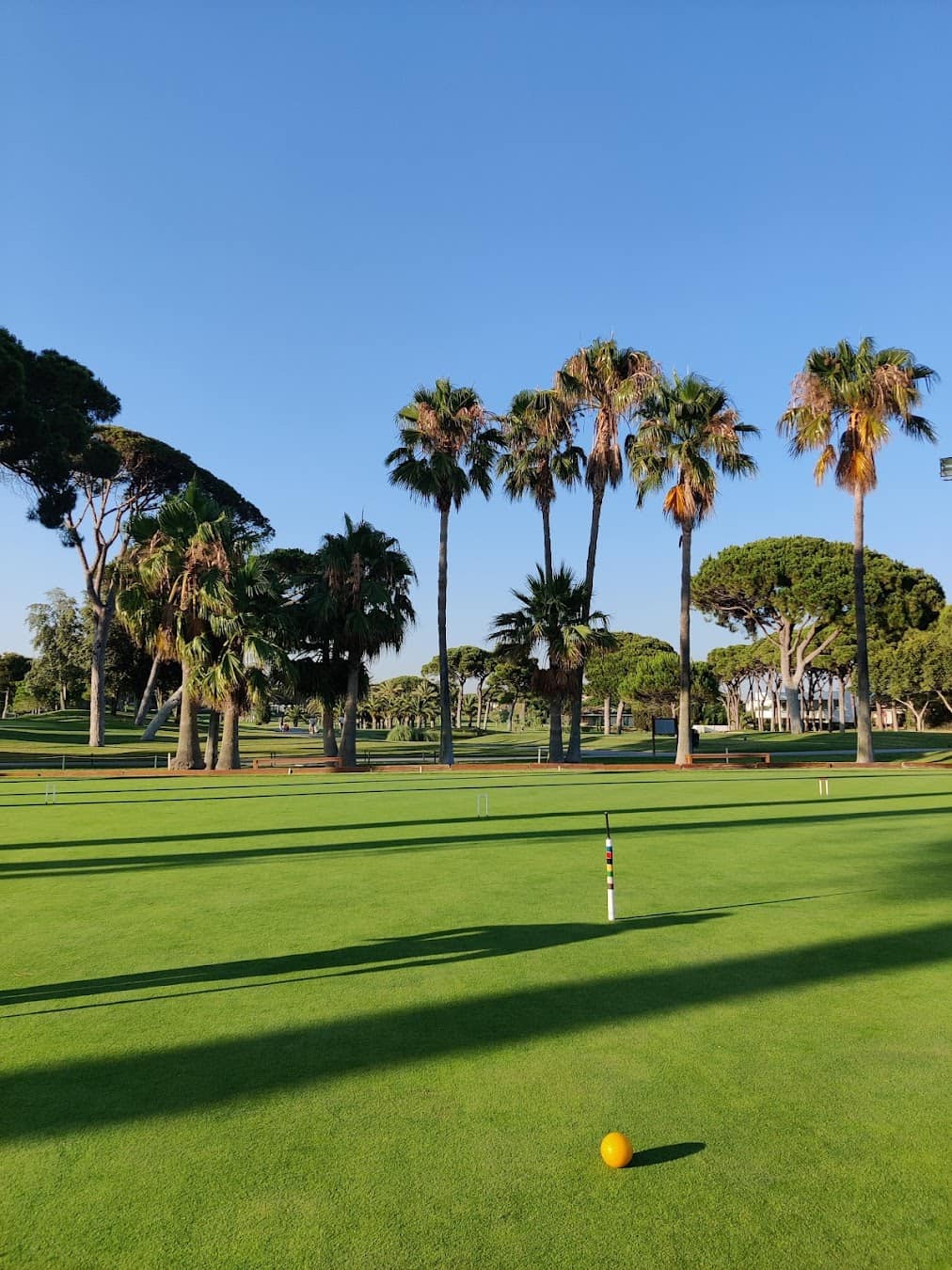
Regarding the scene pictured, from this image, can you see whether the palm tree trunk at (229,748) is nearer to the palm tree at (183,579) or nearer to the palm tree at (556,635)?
the palm tree at (183,579)

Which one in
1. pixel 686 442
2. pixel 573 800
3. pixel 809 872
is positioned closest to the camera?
pixel 809 872

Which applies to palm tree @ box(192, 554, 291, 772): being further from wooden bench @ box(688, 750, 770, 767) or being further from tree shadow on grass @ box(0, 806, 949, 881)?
wooden bench @ box(688, 750, 770, 767)

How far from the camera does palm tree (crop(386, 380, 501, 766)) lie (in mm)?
38938

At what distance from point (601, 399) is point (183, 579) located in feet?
67.3

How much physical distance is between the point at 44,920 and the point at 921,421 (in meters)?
39.8

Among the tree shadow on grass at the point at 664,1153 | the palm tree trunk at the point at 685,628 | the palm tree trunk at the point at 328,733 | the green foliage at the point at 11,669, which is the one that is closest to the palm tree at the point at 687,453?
the palm tree trunk at the point at 685,628

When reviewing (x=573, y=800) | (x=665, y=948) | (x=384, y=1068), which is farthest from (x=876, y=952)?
(x=573, y=800)

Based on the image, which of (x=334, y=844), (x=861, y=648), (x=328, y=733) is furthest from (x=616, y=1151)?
(x=328, y=733)

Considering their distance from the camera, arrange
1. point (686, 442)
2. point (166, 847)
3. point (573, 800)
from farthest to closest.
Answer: point (686, 442) < point (573, 800) < point (166, 847)

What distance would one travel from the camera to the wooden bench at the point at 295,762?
3819cm

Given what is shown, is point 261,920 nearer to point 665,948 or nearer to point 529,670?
point 665,948

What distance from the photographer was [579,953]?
741 cm

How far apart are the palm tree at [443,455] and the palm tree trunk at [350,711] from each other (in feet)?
12.6

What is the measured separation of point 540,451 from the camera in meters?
41.3
